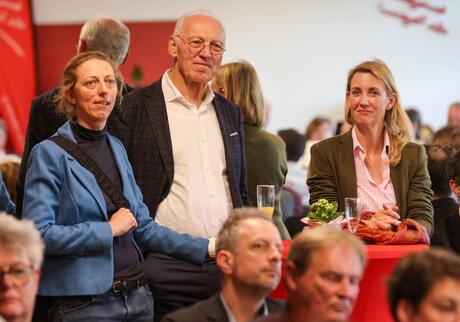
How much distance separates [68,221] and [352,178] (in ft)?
4.34

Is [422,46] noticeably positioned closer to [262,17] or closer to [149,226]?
[262,17]

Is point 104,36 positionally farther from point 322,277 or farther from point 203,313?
point 322,277

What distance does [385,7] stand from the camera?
11.1 meters

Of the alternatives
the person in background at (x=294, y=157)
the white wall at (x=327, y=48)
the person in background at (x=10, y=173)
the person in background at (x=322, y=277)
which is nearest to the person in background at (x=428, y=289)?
the person in background at (x=322, y=277)

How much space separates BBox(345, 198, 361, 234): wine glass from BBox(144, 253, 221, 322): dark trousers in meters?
0.57

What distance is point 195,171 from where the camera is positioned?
12.5ft

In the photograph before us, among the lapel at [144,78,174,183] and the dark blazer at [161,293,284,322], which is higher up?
the lapel at [144,78,174,183]

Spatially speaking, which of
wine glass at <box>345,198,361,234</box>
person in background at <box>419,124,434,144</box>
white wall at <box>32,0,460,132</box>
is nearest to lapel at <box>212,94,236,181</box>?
wine glass at <box>345,198,361,234</box>

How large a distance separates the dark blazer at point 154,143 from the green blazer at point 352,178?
354 mm

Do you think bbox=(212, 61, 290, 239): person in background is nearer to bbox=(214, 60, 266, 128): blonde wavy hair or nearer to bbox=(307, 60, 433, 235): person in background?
bbox=(214, 60, 266, 128): blonde wavy hair

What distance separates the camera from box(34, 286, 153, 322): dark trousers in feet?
10.6

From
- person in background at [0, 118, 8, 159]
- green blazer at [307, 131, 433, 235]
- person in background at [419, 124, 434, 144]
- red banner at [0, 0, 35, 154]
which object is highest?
green blazer at [307, 131, 433, 235]

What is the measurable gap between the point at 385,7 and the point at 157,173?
308 inches

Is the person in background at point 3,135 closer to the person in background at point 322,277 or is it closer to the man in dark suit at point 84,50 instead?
the man in dark suit at point 84,50
